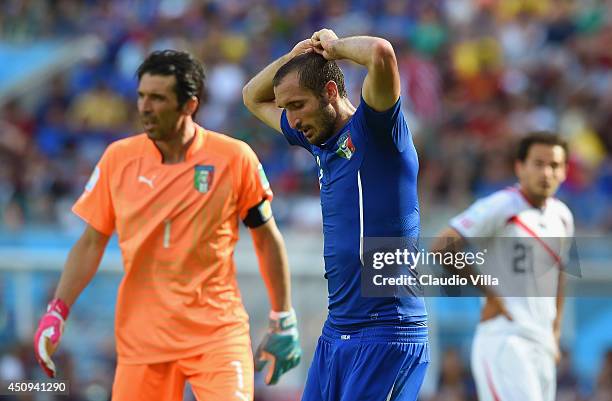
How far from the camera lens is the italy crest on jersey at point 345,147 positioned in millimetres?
5834

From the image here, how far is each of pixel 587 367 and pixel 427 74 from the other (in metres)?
5.13

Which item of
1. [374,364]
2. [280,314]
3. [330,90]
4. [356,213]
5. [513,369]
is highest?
[330,90]

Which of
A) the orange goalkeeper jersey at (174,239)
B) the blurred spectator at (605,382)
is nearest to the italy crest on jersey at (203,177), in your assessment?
the orange goalkeeper jersey at (174,239)

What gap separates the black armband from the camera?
729 cm

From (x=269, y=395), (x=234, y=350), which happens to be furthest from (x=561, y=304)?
(x=269, y=395)

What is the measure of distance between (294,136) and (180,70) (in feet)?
3.75

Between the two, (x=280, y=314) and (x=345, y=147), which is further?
(x=280, y=314)

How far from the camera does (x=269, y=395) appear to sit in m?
12.9

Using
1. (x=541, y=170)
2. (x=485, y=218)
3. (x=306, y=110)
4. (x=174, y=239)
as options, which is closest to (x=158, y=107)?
(x=174, y=239)

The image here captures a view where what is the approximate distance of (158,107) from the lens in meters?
7.13

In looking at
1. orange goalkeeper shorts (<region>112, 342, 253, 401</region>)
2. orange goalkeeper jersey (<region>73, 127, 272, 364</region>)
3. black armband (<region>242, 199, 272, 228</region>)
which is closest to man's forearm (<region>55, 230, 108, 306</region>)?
orange goalkeeper jersey (<region>73, 127, 272, 364</region>)

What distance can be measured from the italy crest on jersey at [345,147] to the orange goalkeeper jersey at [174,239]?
Result: 4.65 feet

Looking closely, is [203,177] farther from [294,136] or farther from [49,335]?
[49,335]

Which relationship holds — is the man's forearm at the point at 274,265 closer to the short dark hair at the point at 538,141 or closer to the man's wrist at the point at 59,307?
the man's wrist at the point at 59,307
